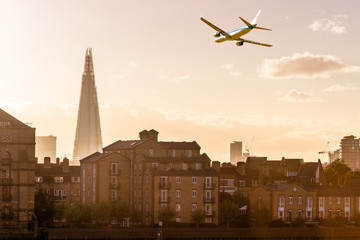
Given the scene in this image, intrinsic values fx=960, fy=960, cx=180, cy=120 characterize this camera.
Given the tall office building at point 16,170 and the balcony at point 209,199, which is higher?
the tall office building at point 16,170

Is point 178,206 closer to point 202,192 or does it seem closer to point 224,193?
point 202,192

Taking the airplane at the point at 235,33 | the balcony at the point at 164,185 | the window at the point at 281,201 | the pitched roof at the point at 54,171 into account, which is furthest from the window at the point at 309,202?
the airplane at the point at 235,33

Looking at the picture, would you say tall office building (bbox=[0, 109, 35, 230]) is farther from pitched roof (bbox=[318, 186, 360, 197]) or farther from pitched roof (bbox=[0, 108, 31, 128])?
pitched roof (bbox=[318, 186, 360, 197])

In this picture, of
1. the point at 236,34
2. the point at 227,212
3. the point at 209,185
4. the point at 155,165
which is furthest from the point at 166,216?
the point at 236,34

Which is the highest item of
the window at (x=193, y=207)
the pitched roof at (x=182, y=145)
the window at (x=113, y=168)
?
the pitched roof at (x=182, y=145)

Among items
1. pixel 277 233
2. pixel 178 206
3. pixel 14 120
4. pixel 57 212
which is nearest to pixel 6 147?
pixel 14 120

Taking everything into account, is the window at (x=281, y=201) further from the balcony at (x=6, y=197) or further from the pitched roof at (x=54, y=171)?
the balcony at (x=6, y=197)

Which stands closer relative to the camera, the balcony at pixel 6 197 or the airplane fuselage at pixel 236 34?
the airplane fuselage at pixel 236 34

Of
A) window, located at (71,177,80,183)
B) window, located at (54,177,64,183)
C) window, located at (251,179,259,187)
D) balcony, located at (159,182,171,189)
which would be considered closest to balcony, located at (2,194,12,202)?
balcony, located at (159,182,171,189)
